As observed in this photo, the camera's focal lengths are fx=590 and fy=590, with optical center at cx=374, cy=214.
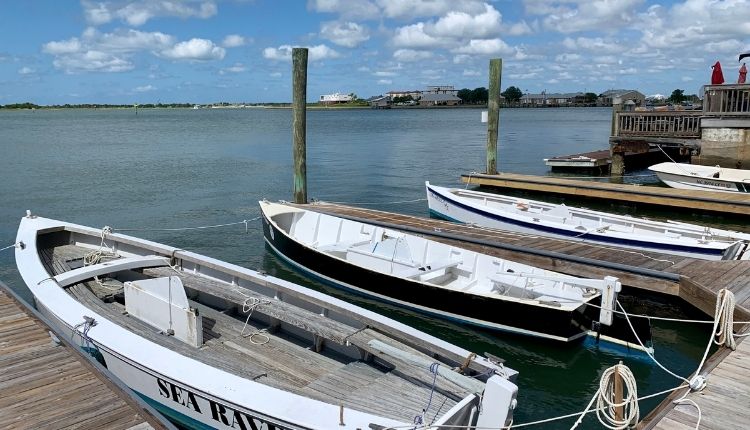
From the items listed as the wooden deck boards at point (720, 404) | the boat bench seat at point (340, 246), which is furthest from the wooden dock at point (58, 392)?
the boat bench seat at point (340, 246)

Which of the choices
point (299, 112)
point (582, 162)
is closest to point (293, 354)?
point (299, 112)

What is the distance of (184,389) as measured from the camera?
6.46 meters

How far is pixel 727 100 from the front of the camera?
77.2 ft

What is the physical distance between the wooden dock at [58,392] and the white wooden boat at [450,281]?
591 centimetres

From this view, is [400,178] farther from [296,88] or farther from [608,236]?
[608,236]

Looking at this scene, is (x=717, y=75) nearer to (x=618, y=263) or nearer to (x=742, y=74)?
(x=742, y=74)

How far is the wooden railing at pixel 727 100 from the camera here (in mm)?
22844

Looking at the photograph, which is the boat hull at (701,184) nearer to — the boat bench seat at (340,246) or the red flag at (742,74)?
the red flag at (742,74)

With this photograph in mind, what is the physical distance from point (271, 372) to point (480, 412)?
8.86 ft

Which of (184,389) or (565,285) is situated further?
(565,285)

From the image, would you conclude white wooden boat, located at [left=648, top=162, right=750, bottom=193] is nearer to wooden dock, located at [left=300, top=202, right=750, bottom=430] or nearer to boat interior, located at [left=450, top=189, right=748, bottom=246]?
boat interior, located at [left=450, top=189, right=748, bottom=246]

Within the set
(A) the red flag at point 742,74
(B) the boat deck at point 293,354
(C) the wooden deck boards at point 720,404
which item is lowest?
(C) the wooden deck boards at point 720,404

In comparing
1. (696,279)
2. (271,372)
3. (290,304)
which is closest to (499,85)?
(696,279)

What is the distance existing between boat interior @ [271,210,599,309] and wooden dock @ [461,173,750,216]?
1178 cm
